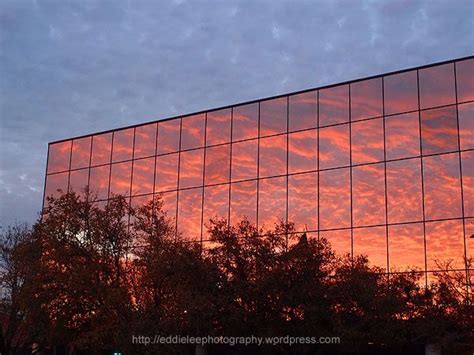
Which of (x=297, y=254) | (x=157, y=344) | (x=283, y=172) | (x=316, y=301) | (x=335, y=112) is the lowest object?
(x=157, y=344)

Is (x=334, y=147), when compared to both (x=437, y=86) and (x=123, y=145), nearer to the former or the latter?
(x=437, y=86)

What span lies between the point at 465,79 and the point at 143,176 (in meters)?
25.8

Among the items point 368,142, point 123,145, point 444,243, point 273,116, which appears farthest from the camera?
point 123,145

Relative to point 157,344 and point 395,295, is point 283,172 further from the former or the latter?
point 157,344

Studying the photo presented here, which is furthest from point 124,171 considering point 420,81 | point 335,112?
point 420,81

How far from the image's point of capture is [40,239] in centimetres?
4203

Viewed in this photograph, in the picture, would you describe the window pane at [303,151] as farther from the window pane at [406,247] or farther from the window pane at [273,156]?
the window pane at [406,247]

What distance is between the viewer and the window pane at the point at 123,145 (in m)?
59.4

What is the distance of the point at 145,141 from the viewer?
58.7 m

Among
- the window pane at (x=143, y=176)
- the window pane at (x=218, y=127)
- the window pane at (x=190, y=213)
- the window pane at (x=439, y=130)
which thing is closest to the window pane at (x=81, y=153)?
the window pane at (x=143, y=176)

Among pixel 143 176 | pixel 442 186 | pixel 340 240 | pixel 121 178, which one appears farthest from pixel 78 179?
pixel 442 186

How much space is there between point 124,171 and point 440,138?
85.2 feet

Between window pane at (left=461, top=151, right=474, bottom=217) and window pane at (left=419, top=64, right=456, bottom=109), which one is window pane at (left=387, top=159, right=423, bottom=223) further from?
window pane at (left=419, top=64, right=456, bottom=109)

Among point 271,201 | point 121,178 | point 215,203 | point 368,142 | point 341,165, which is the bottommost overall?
point 271,201
